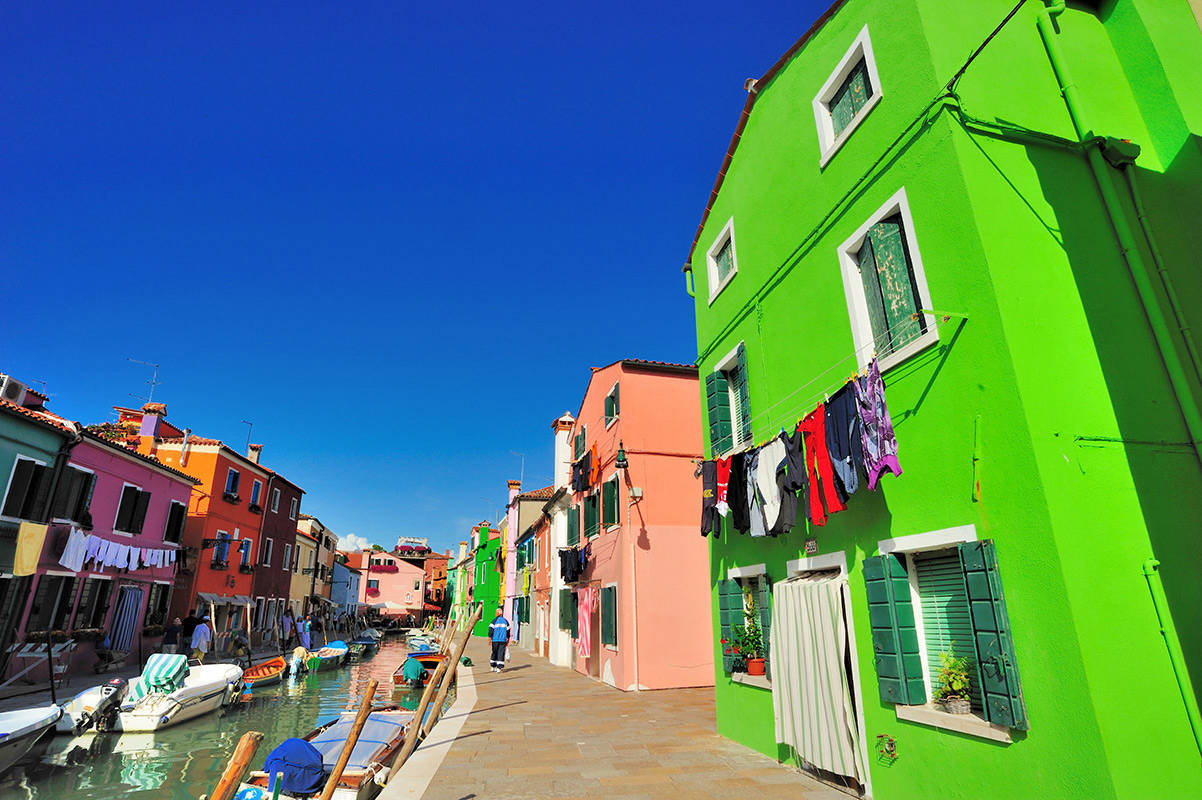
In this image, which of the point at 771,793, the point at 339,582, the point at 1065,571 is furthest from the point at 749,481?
the point at 339,582

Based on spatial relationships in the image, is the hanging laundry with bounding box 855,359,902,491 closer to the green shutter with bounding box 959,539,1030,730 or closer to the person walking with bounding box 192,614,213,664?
the green shutter with bounding box 959,539,1030,730

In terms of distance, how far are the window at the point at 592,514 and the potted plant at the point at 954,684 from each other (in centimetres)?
1396

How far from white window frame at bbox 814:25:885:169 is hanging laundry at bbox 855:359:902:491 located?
3.12m

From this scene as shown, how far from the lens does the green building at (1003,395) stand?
4562 mm

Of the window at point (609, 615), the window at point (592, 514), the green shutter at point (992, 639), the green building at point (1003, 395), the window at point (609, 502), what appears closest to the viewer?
the green building at point (1003, 395)

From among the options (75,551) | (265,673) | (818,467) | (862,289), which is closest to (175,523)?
(75,551)

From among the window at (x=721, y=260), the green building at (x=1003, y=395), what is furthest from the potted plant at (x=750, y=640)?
the window at (x=721, y=260)

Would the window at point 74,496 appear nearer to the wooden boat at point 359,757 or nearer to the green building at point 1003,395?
the wooden boat at point 359,757

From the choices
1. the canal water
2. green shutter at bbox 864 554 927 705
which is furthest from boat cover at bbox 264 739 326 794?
green shutter at bbox 864 554 927 705

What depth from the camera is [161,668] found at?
1448 cm

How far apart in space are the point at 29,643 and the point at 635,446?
17320mm

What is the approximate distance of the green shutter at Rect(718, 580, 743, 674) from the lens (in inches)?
377

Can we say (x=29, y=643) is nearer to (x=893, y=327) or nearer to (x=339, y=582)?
(x=893, y=327)

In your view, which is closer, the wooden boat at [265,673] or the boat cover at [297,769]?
the boat cover at [297,769]
